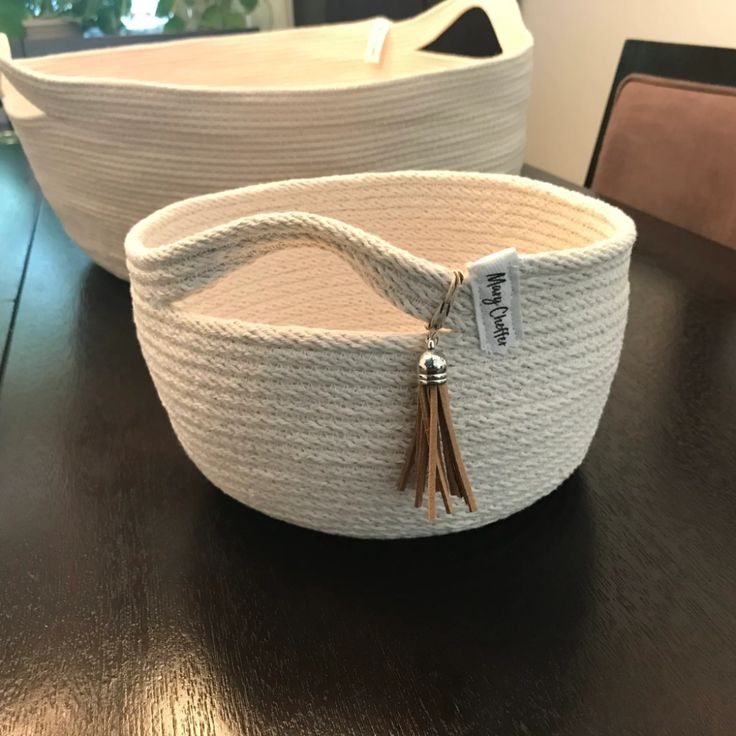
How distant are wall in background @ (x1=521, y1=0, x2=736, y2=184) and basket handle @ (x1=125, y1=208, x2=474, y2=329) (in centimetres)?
112

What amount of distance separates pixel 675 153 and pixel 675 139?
2 cm

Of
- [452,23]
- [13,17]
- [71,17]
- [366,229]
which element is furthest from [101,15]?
[366,229]

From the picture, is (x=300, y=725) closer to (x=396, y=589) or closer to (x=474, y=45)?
(x=396, y=589)

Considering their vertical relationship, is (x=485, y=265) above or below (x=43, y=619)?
above

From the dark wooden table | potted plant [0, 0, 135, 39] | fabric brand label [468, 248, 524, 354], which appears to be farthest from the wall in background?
fabric brand label [468, 248, 524, 354]

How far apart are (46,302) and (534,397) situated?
0.50 m

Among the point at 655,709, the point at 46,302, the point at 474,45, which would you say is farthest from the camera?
the point at 474,45

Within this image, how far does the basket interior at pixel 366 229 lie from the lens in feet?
1.60

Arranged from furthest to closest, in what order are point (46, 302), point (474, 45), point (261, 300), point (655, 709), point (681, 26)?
point (474, 45) < point (681, 26) < point (46, 302) < point (261, 300) < point (655, 709)

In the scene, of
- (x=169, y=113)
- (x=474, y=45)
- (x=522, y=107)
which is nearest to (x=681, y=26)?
(x=474, y=45)

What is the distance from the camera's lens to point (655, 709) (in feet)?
1.04

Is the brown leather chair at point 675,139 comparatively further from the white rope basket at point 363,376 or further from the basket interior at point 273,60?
the white rope basket at point 363,376

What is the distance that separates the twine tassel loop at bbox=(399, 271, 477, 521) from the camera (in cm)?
33

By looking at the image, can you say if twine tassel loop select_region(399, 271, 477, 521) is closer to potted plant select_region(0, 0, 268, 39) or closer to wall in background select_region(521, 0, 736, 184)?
wall in background select_region(521, 0, 736, 184)
